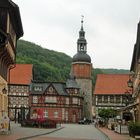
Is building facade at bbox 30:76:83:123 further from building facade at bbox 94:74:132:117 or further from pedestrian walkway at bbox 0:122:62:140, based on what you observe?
pedestrian walkway at bbox 0:122:62:140

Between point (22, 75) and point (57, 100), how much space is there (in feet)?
34.1

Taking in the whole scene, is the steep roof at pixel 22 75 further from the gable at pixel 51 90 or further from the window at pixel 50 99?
the window at pixel 50 99

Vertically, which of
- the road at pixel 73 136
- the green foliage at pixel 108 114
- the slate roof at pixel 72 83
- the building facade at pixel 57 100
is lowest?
the road at pixel 73 136

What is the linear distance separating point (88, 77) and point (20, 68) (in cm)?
2065

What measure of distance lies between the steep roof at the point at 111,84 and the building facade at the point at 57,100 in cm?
705

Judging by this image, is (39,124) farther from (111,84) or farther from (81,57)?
(81,57)

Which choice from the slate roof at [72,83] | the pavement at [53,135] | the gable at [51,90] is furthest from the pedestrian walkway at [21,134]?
the slate roof at [72,83]

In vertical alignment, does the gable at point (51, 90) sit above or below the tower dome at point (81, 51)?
below

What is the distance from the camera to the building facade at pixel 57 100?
121500 mm

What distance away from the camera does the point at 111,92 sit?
426 feet

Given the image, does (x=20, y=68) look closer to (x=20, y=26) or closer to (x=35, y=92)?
(x=35, y=92)

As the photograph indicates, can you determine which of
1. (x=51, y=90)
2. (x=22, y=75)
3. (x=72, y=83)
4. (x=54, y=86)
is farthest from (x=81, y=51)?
(x=22, y=75)

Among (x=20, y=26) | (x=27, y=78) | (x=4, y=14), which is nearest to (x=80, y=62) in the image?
(x=27, y=78)

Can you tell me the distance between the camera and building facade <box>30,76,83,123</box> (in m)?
122
